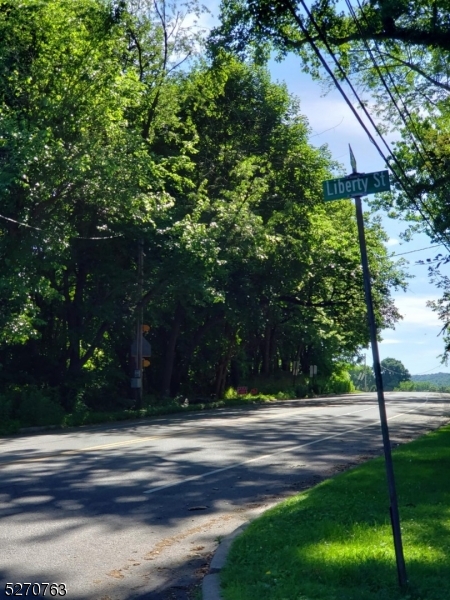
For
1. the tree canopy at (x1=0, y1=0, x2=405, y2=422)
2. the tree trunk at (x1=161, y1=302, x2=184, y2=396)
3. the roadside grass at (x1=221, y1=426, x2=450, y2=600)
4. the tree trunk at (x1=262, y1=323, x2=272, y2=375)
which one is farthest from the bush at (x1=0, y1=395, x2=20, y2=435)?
the tree trunk at (x1=262, y1=323, x2=272, y2=375)

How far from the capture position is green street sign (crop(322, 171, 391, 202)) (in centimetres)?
644

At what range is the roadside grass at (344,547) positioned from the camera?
6.23m

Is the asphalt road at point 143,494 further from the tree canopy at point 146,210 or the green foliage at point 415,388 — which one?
the green foliage at point 415,388

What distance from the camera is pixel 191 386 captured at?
46.5 meters

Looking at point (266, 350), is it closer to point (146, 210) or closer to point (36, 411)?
point (146, 210)

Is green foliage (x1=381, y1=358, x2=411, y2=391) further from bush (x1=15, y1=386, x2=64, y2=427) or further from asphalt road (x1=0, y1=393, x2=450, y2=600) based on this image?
asphalt road (x1=0, y1=393, x2=450, y2=600)

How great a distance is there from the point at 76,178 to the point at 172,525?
15.5m

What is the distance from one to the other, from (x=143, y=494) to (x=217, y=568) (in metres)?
4.12

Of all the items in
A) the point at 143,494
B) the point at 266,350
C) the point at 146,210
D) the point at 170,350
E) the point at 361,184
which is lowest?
the point at 143,494

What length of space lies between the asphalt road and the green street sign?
3.61m

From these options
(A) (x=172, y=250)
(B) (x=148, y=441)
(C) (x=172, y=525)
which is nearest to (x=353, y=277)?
(A) (x=172, y=250)

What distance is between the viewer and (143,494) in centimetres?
1117

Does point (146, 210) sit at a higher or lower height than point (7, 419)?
higher

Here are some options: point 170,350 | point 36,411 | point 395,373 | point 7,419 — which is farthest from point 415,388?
point 7,419
